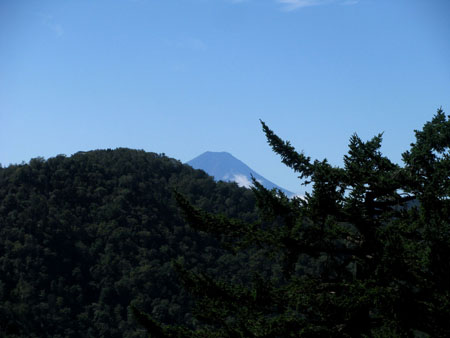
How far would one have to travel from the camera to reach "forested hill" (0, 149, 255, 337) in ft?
312

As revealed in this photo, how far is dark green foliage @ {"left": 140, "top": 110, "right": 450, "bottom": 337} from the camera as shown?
9742 mm

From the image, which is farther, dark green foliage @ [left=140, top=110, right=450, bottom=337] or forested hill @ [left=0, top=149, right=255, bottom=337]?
forested hill @ [left=0, top=149, right=255, bottom=337]

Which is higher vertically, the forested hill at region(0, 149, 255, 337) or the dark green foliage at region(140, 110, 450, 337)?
the forested hill at region(0, 149, 255, 337)

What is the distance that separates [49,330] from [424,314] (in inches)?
3497

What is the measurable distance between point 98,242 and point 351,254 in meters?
108

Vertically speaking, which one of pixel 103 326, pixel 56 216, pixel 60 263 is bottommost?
pixel 103 326

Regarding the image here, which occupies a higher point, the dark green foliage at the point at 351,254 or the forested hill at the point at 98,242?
the forested hill at the point at 98,242

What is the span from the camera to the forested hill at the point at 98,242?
3740 inches

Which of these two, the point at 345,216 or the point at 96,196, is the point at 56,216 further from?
the point at 345,216

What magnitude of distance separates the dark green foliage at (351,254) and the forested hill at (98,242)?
7076 cm

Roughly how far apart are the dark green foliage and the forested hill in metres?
70.8

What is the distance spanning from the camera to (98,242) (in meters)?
114

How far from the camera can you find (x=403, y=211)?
39.3 ft

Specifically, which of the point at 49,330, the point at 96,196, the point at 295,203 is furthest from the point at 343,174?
the point at 96,196
